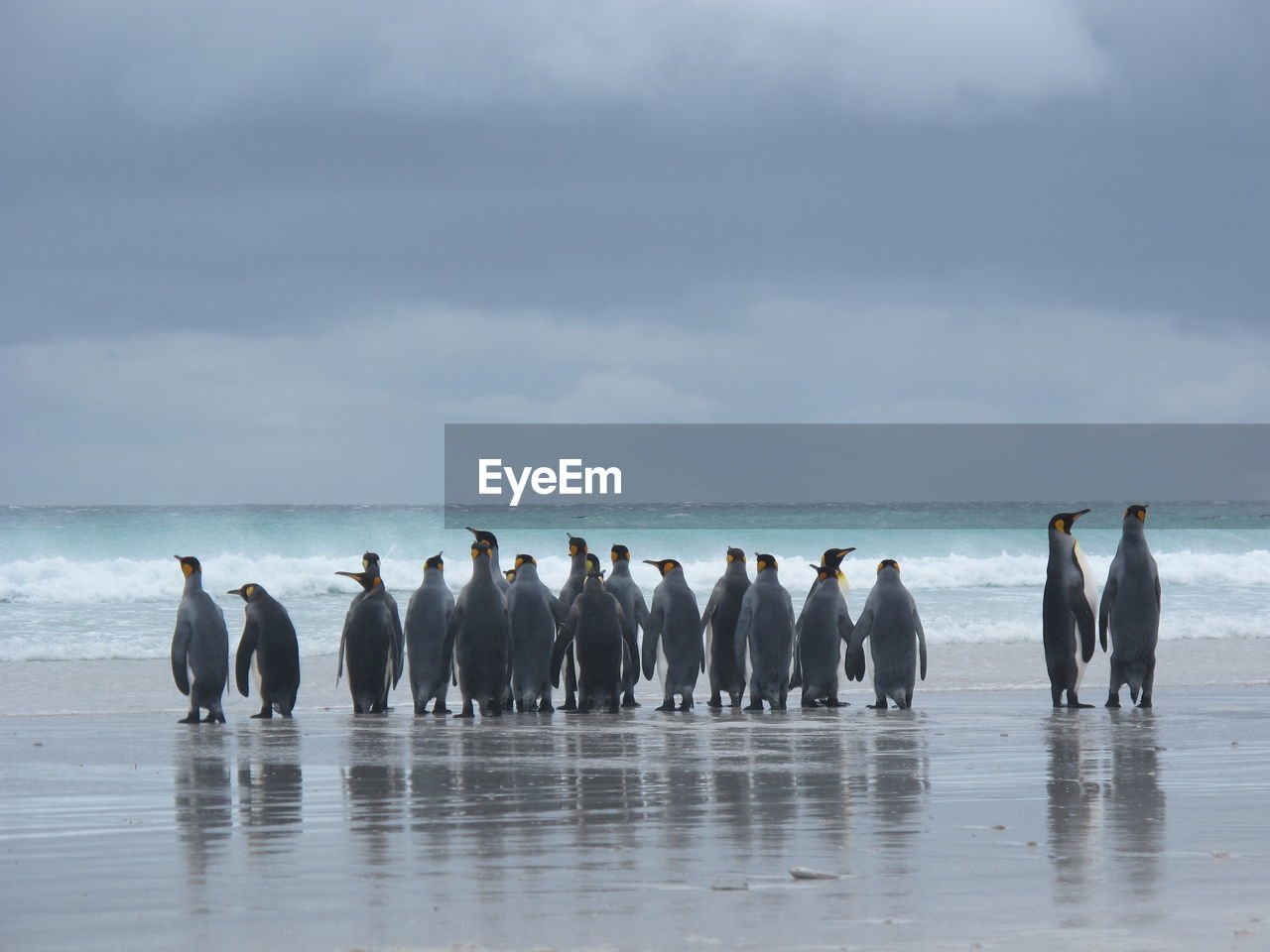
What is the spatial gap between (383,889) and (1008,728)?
22.4 ft

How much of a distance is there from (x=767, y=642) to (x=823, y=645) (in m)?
0.59

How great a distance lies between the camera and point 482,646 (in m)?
13.7

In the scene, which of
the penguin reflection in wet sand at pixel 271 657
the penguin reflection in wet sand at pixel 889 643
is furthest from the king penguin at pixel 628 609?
the penguin reflection in wet sand at pixel 271 657

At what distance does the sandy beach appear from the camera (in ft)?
15.8

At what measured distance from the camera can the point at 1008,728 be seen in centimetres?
1141

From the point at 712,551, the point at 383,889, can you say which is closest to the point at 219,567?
the point at 712,551

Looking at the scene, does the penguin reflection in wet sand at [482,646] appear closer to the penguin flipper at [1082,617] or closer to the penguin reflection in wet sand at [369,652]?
the penguin reflection in wet sand at [369,652]

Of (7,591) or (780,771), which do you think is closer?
(780,771)

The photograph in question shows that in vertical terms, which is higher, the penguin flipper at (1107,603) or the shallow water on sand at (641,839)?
the penguin flipper at (1107,603)

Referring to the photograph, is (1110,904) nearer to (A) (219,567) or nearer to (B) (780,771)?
(B) (780,771)

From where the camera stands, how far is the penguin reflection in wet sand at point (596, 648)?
549 inches

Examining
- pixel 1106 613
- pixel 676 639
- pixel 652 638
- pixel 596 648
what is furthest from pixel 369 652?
pixel 1106 613

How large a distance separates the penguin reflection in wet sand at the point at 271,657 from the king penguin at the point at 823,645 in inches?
163

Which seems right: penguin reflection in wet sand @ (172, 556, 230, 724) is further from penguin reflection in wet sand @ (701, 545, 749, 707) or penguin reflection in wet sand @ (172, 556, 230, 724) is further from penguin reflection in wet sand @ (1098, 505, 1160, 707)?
penguin reflection in wet sand @ (1098, 505, 1160, 707)
